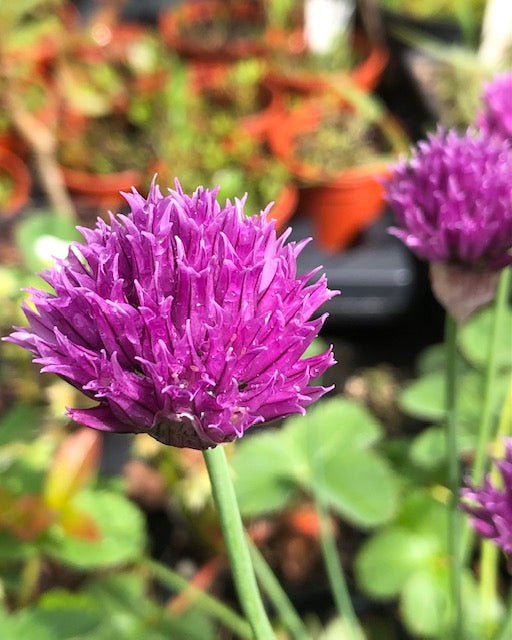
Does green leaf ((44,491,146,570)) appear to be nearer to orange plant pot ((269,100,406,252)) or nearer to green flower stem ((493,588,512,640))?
green flower stem ((493,588,512,640))

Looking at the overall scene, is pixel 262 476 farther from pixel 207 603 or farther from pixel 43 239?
pixel 43 239

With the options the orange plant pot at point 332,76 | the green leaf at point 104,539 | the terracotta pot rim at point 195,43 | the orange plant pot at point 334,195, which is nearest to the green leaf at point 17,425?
the green leaf at point 104,539

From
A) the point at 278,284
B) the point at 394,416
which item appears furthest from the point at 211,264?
the point at 394,416

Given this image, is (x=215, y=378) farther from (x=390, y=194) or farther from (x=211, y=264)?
(x=390, y=194)

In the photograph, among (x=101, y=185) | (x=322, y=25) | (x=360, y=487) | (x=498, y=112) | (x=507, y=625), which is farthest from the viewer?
(x=322, y=25)

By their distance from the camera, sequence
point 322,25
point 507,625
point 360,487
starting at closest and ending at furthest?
point 507,625 → point 360,487 → point 322,25

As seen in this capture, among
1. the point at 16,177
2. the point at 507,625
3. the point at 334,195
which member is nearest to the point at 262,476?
the point at 507,625

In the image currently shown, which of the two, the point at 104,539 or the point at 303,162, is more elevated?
the point at 303,162
